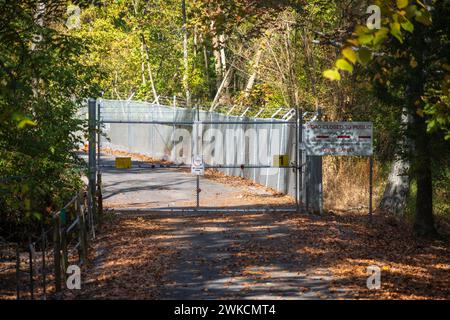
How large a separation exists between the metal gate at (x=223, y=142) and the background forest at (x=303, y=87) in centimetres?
A: 128

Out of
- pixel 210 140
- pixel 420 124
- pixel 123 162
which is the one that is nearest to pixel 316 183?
pixel 420 124

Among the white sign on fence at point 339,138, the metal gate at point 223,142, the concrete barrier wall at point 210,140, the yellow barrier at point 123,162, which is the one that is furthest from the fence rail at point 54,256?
the white sign on fence at point 339,138

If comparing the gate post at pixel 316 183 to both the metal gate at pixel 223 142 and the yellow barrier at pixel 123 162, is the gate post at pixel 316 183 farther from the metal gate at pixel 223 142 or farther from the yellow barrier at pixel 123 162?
the yellow barrier at pixel 123 162

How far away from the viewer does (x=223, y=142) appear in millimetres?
30438

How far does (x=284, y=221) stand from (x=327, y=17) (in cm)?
1171

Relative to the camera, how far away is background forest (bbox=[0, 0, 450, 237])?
11.2m

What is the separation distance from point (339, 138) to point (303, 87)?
923 cm

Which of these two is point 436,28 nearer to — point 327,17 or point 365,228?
point 365,228

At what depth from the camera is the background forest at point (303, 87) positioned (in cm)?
1123

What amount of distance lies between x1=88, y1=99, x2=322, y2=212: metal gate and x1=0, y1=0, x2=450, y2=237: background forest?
1.28 metres

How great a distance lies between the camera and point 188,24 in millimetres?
35125

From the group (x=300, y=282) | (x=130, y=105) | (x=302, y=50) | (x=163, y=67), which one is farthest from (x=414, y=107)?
(x=163, y=67)

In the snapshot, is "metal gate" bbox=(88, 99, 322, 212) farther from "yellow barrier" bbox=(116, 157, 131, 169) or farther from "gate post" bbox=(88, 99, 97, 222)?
"yellow barrier" bbox=(116, 157, 131, 169)

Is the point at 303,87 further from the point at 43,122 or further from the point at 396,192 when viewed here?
the point at 43,122
